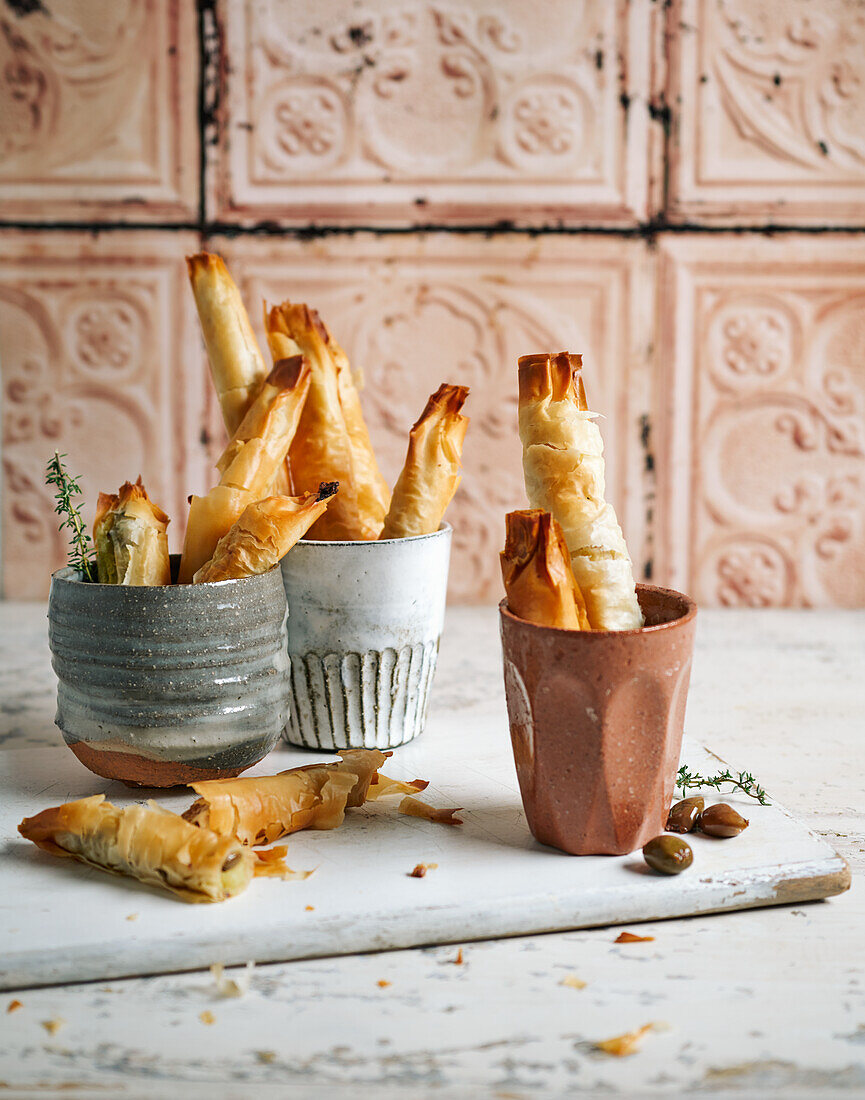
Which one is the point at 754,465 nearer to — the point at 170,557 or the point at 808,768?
the point at 808,768

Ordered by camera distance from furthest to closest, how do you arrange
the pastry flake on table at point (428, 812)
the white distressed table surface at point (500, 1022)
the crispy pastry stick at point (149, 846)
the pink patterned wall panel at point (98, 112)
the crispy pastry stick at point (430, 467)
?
the pink patterned wall panel at point (98, 112) → the crispy pastry stick at point (430, 467) → the pastry flake on table at point (428, 812) → the crispy pastry stick at point (149, 846) → the white distressed table surface at point (500, 1022)

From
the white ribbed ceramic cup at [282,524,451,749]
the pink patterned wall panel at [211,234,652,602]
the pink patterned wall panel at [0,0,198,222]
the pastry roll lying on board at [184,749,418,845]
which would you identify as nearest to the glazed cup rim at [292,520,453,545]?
the white ribbed ceramic cup at [282,524,451,749]

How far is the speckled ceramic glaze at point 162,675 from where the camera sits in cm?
62

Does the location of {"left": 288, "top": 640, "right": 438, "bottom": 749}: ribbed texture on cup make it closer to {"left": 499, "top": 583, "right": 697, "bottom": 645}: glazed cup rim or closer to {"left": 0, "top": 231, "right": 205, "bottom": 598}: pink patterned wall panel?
{"left": 499, "top": 583, "right": 697, "bottom": 645}: glazed cup rim

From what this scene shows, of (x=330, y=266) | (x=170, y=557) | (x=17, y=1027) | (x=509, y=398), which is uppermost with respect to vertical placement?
(x=330, y=266)

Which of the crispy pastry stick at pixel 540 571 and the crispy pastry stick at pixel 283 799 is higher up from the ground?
the crispy pastry stick at pixel 540 571

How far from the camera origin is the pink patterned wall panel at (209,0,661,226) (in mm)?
1271

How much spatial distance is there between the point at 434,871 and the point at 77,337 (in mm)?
995

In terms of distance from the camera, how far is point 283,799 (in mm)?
604

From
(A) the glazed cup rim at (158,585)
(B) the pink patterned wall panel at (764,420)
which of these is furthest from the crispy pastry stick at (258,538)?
(B) the pink patterned wall panel at (764,420)

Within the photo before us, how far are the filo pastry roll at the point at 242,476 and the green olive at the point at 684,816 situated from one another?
33 cm

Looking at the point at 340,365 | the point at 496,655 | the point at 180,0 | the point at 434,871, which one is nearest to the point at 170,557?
the point at 340,365

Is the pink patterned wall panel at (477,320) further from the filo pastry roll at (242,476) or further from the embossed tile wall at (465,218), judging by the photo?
the filo pastry roll at (242,476)

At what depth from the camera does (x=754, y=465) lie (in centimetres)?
135
